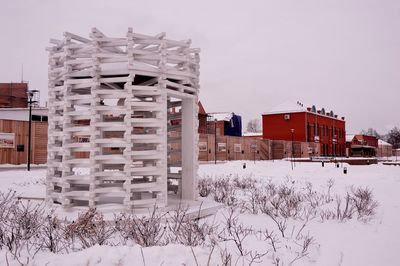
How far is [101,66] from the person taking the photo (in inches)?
269

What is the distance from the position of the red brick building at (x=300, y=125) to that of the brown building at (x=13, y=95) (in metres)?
36.7

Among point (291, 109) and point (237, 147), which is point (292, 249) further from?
point (291, 109)

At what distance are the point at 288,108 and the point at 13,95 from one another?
1588 inches

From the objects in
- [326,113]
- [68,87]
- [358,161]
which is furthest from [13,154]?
[326,113]

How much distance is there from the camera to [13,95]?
4331 cm

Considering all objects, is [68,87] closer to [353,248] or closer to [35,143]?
[353,248]

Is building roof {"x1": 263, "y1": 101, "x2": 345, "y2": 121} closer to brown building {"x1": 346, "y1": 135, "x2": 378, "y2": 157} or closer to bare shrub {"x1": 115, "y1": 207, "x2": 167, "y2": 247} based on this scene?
brown building {"x1": 346, "y1": 135, "x2": 378, "y2": 157}

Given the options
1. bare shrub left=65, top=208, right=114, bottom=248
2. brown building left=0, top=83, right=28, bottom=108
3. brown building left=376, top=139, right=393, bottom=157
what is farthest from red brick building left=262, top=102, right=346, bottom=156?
bare shrub left=65, top=208, right=114, bottom=248

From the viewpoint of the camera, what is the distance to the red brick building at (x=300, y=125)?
54250 mm

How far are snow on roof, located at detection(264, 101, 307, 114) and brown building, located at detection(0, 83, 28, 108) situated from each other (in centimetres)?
3707

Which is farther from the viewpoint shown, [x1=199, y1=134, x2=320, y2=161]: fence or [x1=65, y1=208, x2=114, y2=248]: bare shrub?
[x1=199, y1=134, x2=320, y2=161]: fence

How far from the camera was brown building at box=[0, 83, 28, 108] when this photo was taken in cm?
4222

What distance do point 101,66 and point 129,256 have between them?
4.08m

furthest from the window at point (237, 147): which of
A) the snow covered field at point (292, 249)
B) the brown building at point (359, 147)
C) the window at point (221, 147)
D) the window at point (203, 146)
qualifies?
the brown building at point (359, 147)
